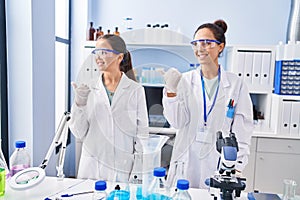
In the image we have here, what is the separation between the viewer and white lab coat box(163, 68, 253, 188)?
1.20m

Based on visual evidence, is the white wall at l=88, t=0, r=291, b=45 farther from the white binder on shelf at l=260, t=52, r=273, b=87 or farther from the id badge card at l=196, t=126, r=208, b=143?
the id badge card at l=196, t=126, r=208, b=143

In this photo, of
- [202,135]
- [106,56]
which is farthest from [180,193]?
[106,56]

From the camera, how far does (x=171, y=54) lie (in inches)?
45.6

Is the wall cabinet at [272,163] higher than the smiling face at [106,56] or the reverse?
the reverse

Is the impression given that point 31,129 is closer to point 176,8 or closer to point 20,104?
point 20,104

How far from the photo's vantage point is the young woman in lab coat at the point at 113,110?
1.11 metres

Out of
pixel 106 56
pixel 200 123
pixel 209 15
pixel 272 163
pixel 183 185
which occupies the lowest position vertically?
pixel 272 163

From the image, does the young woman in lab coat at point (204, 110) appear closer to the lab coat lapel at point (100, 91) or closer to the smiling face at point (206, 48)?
the smiling face at point (206, 48)

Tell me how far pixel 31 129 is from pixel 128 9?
169 cm

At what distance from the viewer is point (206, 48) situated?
1.22 meters

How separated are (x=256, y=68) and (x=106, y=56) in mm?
1726

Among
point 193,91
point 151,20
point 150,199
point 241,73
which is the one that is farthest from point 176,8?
point 150,199

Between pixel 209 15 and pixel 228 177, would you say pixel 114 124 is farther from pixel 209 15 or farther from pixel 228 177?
pixel 209 15

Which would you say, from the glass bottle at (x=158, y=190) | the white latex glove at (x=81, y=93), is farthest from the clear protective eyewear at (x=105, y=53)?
the glass bottle at (x=158, y=190)
